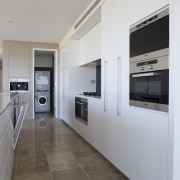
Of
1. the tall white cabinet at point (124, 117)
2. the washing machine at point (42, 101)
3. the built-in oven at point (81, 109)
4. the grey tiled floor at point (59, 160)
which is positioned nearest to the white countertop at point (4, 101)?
the grey tiled floor at point (59, 160)

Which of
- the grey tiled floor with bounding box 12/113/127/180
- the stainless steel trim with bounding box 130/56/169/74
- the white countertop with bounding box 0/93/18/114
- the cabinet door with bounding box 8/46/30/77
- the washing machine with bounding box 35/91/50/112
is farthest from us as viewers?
the washing machine with bounding box 35/91/50/112

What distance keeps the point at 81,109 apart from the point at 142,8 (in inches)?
106

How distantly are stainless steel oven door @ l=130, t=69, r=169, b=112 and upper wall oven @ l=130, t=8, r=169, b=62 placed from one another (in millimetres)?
173

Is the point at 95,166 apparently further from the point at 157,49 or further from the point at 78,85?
the point at 78,85

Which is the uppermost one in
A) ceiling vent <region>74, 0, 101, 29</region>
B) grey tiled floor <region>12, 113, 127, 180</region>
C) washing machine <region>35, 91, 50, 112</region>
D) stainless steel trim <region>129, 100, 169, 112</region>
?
ceiling vent <region>74, 0, 101, 29</region>

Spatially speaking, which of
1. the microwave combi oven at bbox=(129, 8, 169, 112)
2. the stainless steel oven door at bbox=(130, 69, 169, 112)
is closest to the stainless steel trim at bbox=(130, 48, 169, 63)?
the microwave combi oven at bbox=(129, 8, 169, 112)

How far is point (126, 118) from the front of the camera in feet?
7.53

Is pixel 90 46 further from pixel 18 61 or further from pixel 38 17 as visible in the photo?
pixel 18 61

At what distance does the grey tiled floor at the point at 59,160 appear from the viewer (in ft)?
8.18

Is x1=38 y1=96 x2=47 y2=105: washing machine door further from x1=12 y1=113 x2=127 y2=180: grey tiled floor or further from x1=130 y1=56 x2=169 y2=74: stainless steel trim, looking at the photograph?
x1=130 y1=56 x2=169 y2=74: stainless steel trim

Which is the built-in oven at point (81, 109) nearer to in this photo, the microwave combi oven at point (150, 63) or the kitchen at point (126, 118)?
the kitchen at point (126, 118)

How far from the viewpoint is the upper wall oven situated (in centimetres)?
167

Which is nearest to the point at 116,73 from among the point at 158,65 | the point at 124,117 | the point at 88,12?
the point at 124,117

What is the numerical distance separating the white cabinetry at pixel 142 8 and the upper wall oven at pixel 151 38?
53mm
